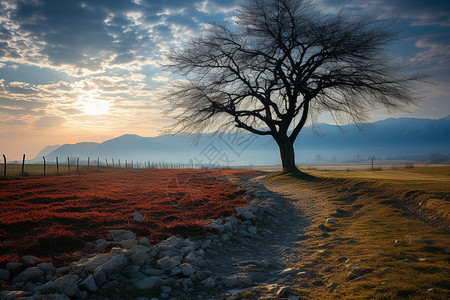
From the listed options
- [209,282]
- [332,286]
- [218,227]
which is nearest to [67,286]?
[209,282]

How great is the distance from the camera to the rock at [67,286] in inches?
170

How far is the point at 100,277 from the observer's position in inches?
189

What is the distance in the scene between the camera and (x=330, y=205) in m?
12.0

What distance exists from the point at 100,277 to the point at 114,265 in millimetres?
306

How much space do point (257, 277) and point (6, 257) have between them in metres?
5.19

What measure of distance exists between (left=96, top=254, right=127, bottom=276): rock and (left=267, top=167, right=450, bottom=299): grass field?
3.49 meters

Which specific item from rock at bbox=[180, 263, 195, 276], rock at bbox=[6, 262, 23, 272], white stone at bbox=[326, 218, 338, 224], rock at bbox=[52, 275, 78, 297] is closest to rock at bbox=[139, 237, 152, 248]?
rock at bbox=[180, 263, 195, 276]

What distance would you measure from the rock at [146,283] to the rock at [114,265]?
511mm

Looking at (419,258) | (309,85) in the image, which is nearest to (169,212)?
(419,258)

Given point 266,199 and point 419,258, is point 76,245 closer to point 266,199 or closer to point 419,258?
point 419,258

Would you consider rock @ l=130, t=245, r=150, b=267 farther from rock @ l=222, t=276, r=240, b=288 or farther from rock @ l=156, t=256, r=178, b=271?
rock @ l=222, t=276, r=240, b=288

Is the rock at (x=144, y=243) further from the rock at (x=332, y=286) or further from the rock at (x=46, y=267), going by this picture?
the rock at (x=332, y=286)

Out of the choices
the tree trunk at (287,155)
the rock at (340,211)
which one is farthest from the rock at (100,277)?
the tree trunk at (287,155)

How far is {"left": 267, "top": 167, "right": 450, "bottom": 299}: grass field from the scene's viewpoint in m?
4.42
